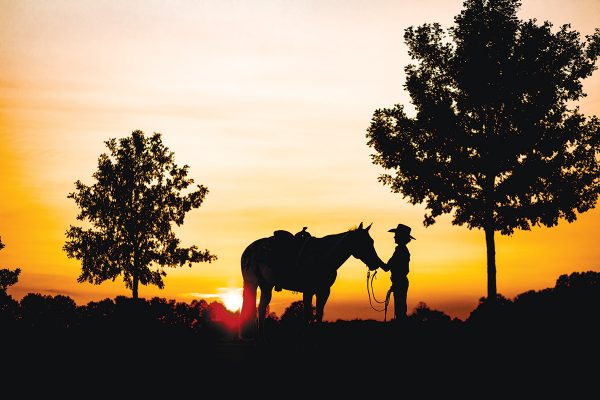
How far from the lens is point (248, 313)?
1845cm

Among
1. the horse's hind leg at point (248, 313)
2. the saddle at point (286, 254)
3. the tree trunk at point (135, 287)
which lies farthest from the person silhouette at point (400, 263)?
the tree trunk at point (135, 287)

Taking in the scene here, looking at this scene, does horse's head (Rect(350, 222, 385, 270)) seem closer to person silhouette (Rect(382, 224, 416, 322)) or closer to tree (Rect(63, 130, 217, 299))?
person silhouette (Rect(382, 224, 416, 322))

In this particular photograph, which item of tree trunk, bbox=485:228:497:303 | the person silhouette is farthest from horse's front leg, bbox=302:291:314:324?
tree trunk, bbox=485:228:497:303

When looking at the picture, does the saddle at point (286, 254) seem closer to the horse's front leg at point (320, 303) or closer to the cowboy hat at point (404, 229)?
the horse's front leg at point (320, 303)

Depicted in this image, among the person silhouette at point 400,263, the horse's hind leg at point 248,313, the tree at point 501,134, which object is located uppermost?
the tree at point 501,134

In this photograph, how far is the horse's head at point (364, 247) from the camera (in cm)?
1616

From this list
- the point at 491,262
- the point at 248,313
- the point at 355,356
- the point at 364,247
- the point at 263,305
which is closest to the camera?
the point at 355,356

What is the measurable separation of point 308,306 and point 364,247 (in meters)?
2.07

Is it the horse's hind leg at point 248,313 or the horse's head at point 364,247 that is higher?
the horse's head at point 364,247

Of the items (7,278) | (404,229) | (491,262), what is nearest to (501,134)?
(491,262)

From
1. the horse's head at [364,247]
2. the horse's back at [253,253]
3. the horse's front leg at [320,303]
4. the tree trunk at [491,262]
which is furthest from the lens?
the tree trunk at [491,262]

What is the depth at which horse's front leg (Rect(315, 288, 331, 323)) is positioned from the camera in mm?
16016

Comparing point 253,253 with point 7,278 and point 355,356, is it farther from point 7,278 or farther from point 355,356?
point 7,278

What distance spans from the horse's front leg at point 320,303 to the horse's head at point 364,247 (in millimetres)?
1240
